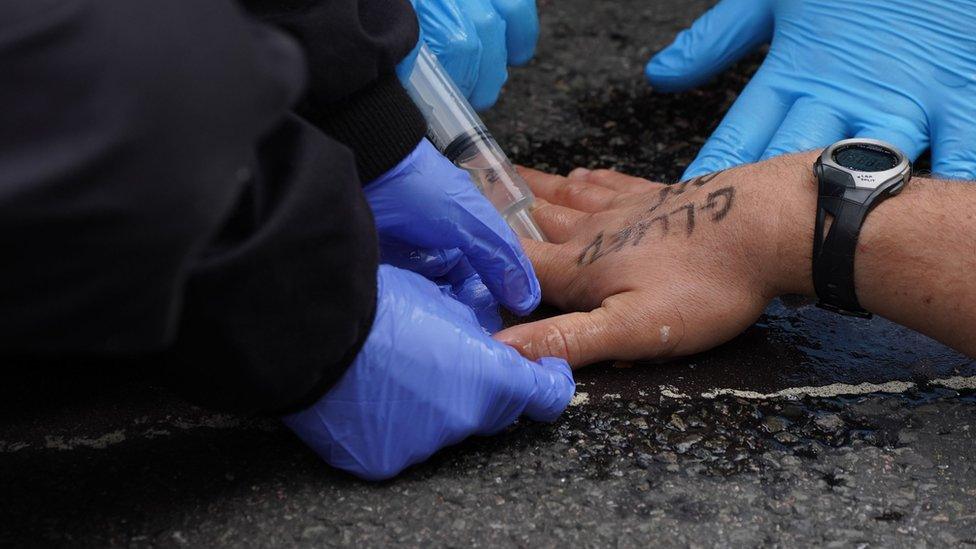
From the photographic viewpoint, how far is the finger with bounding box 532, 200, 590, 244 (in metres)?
1.93

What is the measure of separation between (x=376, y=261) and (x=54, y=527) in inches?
21.9

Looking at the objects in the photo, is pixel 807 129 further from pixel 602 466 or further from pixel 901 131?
pixel 602 466

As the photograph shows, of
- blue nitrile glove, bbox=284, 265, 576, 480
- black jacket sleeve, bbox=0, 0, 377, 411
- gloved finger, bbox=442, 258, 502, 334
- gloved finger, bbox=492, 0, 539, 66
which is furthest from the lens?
gloved finger, bbox=492, 0, 539, 66

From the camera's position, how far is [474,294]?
66.5 inches

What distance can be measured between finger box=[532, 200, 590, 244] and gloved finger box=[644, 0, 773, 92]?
2.17 feet

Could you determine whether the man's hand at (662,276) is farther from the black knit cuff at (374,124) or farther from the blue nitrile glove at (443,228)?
the black knit cuff at (374,124)

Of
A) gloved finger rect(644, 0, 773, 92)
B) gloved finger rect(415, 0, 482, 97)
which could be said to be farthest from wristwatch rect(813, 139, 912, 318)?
gloved finger rect(644, 0, 773, 92)

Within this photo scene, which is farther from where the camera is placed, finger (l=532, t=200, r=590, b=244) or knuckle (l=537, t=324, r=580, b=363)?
finger (l=532, t=200, r=590, b=244)

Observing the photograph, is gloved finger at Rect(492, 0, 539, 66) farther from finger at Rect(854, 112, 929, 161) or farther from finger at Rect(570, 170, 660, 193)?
finger at Rect(854, 112, 929, 161)

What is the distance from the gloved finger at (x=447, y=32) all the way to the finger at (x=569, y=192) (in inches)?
12.7

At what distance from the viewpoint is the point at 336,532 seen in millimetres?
1262

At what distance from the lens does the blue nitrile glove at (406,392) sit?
1.26 meters

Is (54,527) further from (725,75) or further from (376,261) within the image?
(725,75)

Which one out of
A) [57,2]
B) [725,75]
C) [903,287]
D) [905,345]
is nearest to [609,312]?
[903,287]
